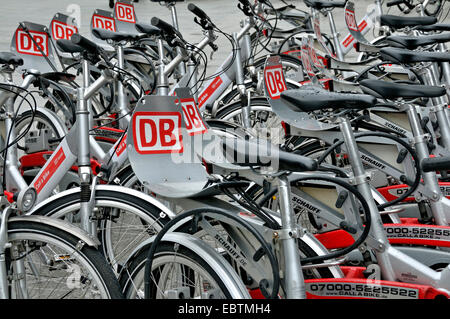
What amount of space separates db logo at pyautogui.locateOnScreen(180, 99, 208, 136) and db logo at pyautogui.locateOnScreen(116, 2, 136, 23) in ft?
9.94

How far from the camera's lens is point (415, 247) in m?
2.77

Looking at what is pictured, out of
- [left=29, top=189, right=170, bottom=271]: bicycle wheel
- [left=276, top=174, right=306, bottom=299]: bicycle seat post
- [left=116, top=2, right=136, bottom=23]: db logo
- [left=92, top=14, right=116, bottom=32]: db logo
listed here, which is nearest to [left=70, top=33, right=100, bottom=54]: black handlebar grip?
[left=29, top=189, right=170, bottom=271]: bicycle wheel

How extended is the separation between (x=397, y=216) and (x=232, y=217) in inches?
52.2

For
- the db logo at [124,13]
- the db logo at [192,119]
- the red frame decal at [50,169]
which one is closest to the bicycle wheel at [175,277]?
the db logo at [192,119]

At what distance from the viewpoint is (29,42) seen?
386 cm

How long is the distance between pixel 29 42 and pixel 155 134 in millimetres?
1781

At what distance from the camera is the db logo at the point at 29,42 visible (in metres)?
3.80

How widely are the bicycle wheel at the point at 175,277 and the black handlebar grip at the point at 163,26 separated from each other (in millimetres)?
1741

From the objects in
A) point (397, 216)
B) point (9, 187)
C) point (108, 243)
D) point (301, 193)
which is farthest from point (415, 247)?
point (9, 187)

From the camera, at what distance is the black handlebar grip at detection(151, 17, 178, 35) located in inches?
141

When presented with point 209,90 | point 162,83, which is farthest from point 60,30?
point 162,83

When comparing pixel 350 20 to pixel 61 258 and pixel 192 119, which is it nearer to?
pixel 192 119

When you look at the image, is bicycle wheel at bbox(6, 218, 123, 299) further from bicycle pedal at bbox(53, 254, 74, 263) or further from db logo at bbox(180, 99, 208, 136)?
db logo at bbox(180, 99, 208, 136)
